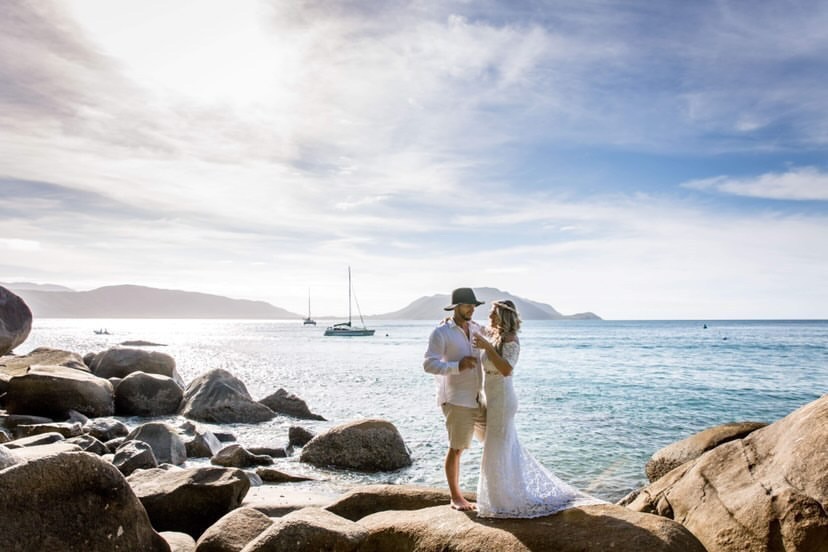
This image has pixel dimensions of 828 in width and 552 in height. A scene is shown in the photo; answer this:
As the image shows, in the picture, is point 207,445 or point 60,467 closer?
point 60,467

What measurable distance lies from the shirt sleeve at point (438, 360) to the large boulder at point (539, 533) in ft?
5.32

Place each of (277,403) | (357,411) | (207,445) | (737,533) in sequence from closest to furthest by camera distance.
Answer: (737,533)
(207,445)
(277,403)
(357,411)

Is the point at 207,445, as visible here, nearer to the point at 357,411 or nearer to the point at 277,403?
the point at 277,403

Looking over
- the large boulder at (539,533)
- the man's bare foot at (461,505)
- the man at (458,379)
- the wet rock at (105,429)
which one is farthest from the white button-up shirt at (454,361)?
the wet rock at (105,429)

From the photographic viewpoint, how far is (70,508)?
5.91 meters

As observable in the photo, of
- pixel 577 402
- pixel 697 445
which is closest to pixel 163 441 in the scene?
pixel 697 445

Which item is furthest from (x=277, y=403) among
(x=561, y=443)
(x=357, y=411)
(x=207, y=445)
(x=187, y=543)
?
(x=187, y=543)

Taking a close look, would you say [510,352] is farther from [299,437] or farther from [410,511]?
[299,437]

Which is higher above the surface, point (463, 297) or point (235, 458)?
point (463, 297)

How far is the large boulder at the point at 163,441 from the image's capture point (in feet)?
43.5

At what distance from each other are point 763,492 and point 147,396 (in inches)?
798

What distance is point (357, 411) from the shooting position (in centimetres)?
2448

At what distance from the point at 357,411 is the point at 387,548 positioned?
59.5 feet

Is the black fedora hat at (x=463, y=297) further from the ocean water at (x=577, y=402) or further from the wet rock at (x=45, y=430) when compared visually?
the wet rock at (x=45, y=430)
